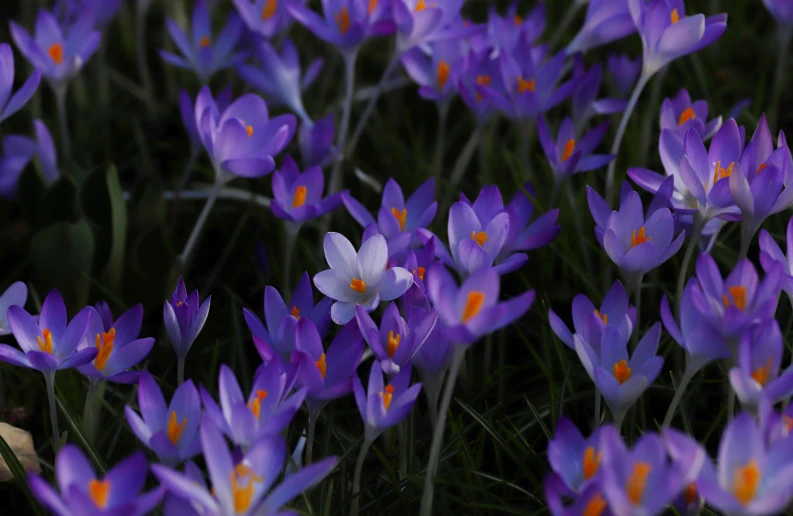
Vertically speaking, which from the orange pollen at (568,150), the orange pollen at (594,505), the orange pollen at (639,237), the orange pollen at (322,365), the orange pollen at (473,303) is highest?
the orange pollen at (473,303)

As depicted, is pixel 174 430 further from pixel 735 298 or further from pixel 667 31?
pixel 667 31

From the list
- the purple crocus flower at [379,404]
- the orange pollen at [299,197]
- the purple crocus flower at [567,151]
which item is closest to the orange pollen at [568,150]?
the purple crocus flower at [567,151]

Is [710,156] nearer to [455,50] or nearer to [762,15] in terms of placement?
[455,50]

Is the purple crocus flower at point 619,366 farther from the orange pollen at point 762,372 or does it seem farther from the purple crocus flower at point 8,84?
the purple crocus flower at point 8,84

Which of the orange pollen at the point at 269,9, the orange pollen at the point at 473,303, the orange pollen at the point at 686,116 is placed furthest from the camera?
the orange pollen at the point at 269,9

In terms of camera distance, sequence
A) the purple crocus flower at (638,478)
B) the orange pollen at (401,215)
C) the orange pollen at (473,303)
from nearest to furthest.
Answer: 1. the purple crocus flower at (638,478)
2. the orange pollen at (473,303)
3. the orange pollen at (401,215)

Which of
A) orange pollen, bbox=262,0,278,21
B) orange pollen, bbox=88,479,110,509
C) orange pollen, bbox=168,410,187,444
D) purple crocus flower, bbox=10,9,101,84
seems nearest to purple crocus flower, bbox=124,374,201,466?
orange pollen, bbox=168,410,187,444

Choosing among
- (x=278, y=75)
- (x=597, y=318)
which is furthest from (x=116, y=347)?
(x=278, y=75)
